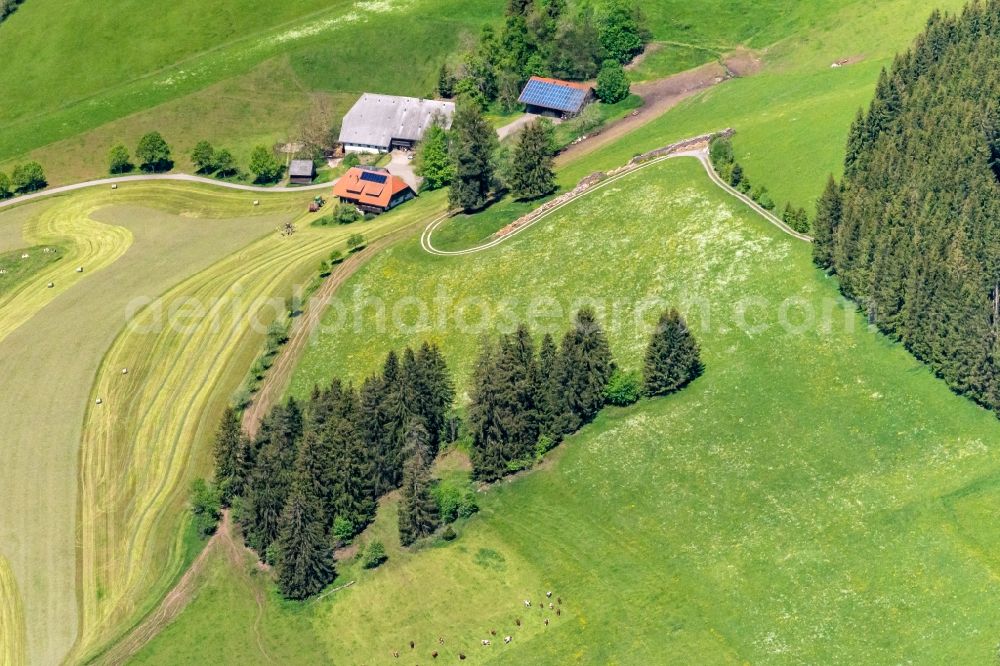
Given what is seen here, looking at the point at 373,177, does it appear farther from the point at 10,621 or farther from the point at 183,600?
the point at 10,621

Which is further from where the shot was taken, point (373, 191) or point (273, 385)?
point (373, 191)

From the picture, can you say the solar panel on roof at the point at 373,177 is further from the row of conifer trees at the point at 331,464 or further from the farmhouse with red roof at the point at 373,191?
the row of conifer trees at the point at 331,464

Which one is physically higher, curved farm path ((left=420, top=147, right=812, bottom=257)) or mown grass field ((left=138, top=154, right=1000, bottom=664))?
curved farm path ((left=420, top=147, right=812, bottom=257))

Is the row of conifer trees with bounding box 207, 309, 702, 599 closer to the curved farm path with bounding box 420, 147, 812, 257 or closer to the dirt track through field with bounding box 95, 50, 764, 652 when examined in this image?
the dirt track through field with bounding box 95, 50, 764, 652

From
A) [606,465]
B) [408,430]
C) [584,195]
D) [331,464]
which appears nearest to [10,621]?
[331,464]

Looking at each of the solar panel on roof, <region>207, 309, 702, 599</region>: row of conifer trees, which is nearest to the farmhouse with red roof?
the solar panel on roof

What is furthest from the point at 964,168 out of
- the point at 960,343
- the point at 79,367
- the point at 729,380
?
the point at 79,367
